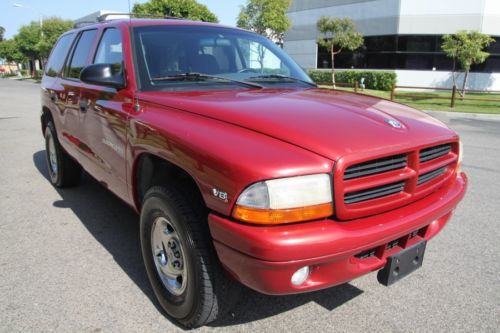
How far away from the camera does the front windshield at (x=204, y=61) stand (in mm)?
3105

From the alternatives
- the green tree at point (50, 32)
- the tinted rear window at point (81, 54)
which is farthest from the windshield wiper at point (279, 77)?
the green tree at point (50, 32)

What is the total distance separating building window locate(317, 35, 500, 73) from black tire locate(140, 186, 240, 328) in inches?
1038

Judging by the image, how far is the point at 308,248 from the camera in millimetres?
1967

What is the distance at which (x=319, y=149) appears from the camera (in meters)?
2.09

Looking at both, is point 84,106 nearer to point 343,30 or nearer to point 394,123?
point 394,123

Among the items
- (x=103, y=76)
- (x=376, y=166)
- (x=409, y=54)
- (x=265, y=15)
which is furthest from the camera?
(x=265, y=15)

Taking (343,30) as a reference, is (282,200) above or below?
below

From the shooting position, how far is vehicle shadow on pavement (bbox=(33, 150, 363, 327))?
2.81 meters

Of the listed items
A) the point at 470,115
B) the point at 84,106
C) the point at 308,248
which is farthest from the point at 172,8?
the point at 308,248

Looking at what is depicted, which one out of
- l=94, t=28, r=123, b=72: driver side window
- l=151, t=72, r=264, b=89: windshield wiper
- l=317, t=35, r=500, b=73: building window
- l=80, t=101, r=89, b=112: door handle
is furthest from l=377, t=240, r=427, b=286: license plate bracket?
l=317, t=35, r=500, b=73: building window

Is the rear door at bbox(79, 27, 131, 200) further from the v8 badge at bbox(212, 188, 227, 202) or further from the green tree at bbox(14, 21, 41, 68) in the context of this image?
the green tree at bbox(14, 21, 41, 68)

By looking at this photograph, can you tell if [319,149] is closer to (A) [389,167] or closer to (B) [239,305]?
(A) [389,167]

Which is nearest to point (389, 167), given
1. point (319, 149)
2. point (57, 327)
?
point (319, 149)

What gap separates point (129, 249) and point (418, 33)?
84.3 feet
